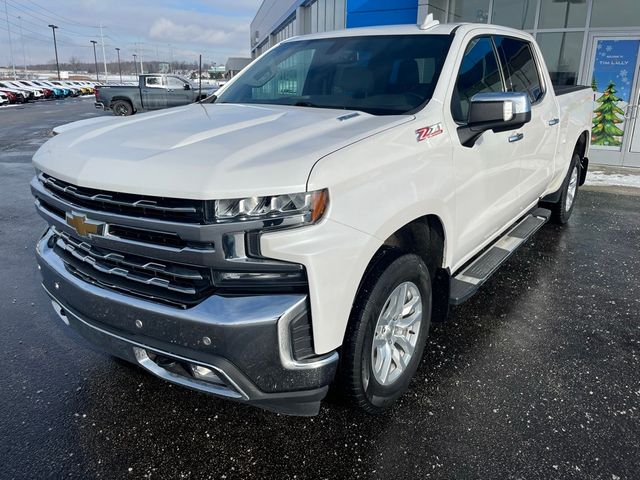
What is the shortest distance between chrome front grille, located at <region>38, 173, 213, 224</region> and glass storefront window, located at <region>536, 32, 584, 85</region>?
10.4m

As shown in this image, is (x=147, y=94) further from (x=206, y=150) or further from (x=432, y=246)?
(x=206, y=150)

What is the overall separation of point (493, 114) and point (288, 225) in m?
1.49

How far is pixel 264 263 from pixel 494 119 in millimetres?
1615

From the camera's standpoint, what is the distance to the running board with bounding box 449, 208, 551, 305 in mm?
3166

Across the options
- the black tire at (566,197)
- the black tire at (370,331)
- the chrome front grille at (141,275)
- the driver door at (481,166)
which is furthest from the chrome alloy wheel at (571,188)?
the chrome front grille at (141,275)

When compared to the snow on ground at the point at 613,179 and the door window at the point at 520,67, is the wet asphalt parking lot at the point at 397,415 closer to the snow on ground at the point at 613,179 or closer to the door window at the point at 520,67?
the door window at the point at 520,67

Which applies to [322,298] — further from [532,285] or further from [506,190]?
[532,285]

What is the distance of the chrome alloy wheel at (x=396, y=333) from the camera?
2.56 m

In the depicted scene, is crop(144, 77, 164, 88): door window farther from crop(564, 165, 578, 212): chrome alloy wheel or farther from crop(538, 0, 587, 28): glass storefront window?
crop(564, 165, 578, 212): chrome alloy wheel

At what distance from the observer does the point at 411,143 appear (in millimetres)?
2535

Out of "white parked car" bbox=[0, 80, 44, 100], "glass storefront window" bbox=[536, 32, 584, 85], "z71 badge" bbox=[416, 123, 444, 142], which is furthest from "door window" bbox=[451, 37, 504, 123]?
"white parked car" bbox=[0, 80, 44, 100]

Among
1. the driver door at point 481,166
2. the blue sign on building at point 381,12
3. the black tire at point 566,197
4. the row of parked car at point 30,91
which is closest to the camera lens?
the driver door at point 481,166

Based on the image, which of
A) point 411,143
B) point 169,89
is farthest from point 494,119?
point 169,89

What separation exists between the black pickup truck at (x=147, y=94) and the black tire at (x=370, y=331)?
749 inches
